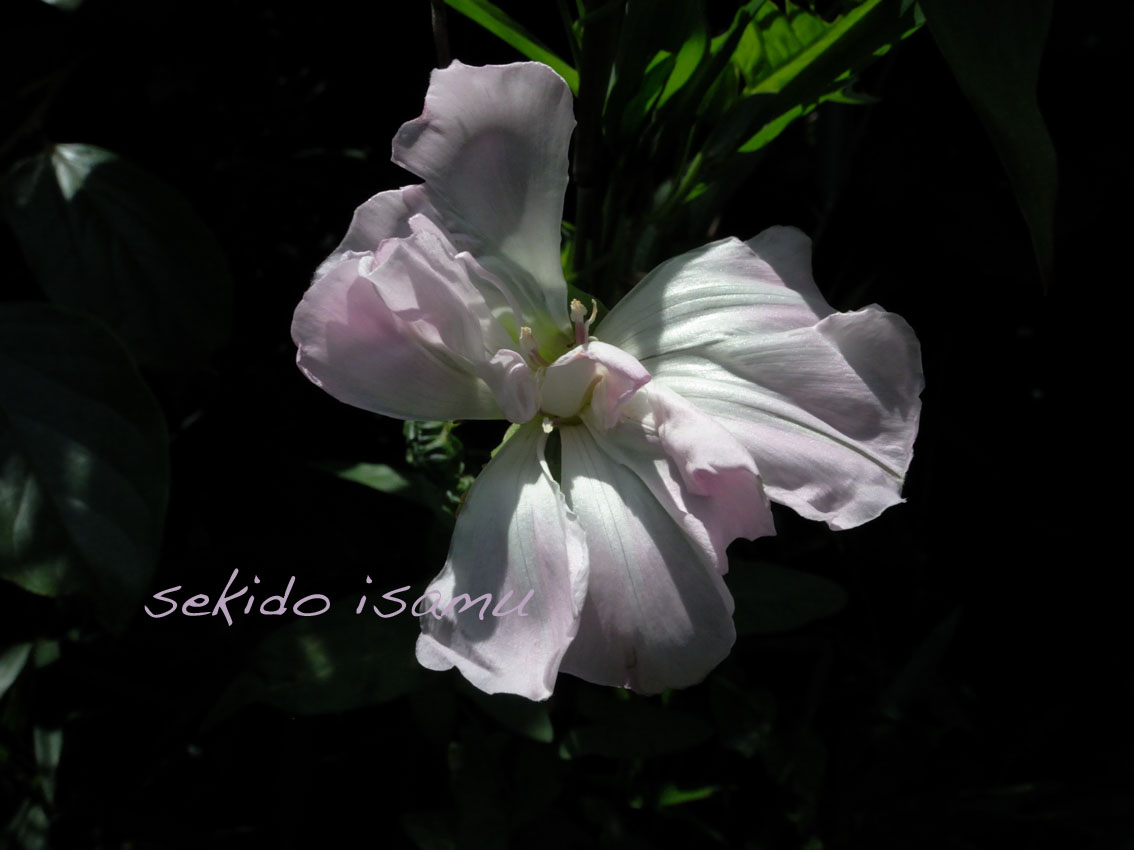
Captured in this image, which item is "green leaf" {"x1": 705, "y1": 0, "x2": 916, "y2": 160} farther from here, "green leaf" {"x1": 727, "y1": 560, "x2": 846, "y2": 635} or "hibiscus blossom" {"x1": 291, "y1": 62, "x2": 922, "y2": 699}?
"green leaf" {"x1": 727, "y1": 560, "x2": 846, "y2": 635}

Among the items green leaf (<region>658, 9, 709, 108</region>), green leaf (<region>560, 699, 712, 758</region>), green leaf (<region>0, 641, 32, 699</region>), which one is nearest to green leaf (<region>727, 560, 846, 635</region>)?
green leaf (<region>560, 699, 712, 758</region>)

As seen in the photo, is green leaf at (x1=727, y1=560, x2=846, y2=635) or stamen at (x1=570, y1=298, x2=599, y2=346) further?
green leaf at (x1=727, y1=560, x2=846, y2=635)

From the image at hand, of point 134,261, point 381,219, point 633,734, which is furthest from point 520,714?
point 134,261

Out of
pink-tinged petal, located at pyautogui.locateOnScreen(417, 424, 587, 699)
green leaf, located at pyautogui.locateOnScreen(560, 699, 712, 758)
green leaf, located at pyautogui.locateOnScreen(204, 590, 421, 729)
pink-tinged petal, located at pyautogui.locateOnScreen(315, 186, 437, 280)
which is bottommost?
green leaf, located at pyautogui.locateOnScreen(560, 699, 712, 758)

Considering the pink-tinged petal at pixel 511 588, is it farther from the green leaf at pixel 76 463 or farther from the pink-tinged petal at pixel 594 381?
the green leaf at pixel 76 463

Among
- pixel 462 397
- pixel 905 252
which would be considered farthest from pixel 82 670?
pixel 905 252
